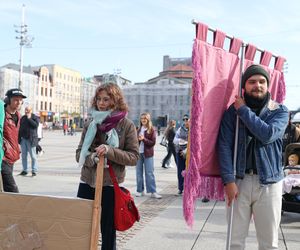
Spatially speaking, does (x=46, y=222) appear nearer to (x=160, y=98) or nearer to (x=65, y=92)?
(x=160, y=98)

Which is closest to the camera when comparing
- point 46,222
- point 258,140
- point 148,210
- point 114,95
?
point 46,222

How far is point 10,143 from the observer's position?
5.31 metres

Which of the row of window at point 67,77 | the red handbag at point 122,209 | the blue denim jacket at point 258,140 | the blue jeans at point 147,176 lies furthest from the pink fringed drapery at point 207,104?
the row of window at point 67,77

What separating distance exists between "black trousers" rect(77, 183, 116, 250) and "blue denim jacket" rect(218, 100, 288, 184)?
967 millimetres

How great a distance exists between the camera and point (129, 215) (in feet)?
11.0

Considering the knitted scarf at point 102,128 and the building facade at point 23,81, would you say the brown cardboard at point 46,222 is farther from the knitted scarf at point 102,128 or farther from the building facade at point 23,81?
the building facade at point 23,81

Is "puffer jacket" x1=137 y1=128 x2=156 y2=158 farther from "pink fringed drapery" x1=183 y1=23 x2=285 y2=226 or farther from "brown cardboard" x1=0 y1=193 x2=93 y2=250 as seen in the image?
"brown cardboard" x1=0 y1=193 x2=93 y2=250

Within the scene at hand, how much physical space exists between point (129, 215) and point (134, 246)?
4.97ft

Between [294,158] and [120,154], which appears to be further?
[294,158]

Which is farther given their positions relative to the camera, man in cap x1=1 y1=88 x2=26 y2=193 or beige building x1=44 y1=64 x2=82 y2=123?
beige building x1=44 y1=64 x2=82 y2=123

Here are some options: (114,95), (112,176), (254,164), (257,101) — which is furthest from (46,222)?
(257,101)

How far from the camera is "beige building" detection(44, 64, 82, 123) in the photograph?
343ft

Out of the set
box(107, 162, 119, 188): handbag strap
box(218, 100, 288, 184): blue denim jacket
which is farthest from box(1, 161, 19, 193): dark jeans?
box(218, 100, 288, 184): blue denim jacket

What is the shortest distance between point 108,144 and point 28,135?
779cm
